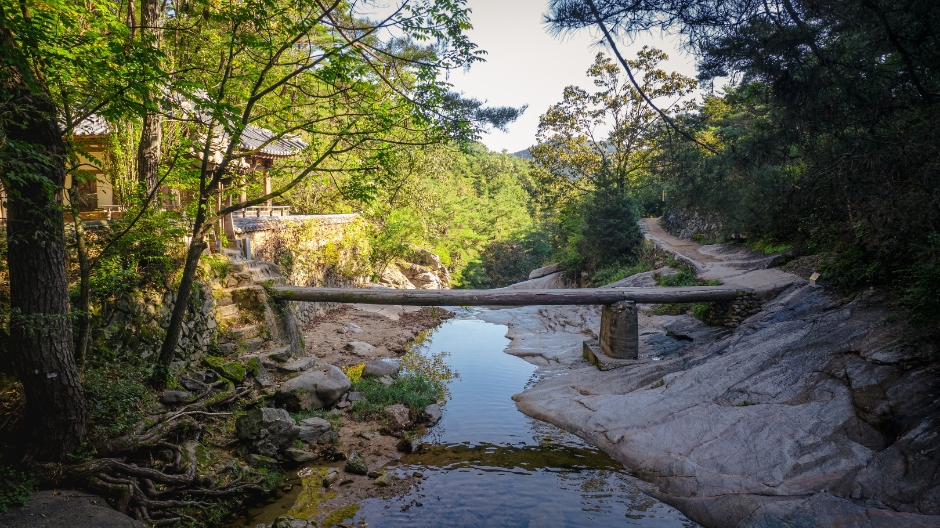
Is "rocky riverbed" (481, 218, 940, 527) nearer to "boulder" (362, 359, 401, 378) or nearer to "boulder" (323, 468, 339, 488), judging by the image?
"boulder" (362, 359, 401, 378)

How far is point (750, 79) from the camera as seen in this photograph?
614cm

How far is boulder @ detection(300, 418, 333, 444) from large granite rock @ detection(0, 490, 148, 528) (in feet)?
10.1

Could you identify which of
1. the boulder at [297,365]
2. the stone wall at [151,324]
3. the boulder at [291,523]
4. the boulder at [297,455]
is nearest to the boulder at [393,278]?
the boulder at [297,365]

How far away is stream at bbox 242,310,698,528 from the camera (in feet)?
20.7

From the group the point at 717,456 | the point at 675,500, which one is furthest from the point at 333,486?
the point at 717,456

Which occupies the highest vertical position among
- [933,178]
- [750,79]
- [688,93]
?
[688,93]

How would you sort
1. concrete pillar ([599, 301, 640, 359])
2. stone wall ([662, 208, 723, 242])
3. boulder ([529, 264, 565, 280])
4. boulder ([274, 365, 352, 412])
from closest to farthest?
boulder ([274, 365, 352, 412]) → concrete pillar ([599, 301, 640, 359]) → stone wall ([662, 208, 723, 242]) → boulder ([529, 264, 565, 280])

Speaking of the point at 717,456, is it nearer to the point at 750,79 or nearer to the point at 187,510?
the point at 750,79

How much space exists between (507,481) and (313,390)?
420cm

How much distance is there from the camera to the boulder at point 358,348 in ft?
45.5

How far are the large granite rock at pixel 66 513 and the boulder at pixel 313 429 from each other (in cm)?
307

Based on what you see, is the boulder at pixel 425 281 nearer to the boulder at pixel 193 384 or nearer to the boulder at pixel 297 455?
the boulder at pixel 193 384

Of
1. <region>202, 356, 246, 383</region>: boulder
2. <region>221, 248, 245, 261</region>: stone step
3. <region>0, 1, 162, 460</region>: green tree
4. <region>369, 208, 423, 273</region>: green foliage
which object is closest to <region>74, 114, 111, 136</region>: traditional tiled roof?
<region>221, 248, 245, 261</region>: stone step

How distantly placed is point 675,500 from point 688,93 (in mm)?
23273
